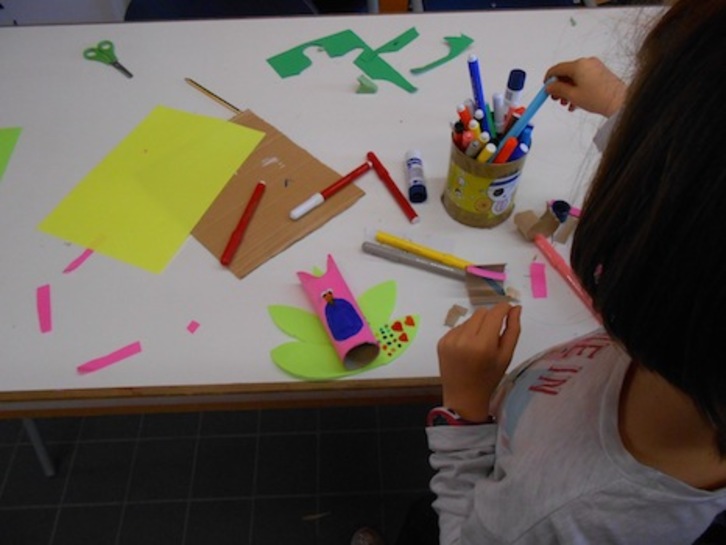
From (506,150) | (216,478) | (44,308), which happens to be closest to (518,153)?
(506,150)

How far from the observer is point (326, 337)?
709 mm

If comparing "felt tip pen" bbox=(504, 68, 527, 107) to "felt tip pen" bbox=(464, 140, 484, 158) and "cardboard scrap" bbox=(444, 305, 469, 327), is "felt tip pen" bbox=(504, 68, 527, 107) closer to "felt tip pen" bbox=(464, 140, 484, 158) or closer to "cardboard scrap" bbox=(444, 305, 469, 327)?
"felt tip pen" bbox=(464, 140, 484, 158)

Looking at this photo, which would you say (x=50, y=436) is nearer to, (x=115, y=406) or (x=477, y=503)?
(x=115, y=406)

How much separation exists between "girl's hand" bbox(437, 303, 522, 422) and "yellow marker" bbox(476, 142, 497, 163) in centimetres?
18

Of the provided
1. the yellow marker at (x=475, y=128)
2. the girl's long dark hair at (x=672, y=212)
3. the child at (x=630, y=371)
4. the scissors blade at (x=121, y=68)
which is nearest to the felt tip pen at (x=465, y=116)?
the yellow marker at (x=475, y=128)

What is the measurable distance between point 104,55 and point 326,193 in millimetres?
496

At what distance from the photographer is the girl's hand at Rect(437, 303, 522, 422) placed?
2.13ft

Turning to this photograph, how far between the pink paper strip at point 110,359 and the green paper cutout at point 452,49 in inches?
24.7

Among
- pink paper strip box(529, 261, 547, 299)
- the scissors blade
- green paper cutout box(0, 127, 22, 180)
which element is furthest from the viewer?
the scissors blade

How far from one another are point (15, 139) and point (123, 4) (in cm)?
129

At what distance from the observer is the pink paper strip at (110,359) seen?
68 cm

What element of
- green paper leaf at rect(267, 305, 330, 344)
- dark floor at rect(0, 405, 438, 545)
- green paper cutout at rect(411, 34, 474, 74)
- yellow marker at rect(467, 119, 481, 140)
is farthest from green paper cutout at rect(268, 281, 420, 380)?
dark floor at rect(0, 405, 438, 545)

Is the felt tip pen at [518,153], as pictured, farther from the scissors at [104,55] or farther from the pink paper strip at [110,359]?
the scissors at [104,55]

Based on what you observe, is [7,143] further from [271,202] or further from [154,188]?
[271,202]
